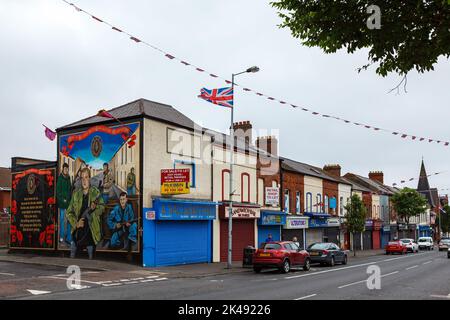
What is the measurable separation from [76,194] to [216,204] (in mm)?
7982

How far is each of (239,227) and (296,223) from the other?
8.57 metres

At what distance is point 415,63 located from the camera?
10.8 m

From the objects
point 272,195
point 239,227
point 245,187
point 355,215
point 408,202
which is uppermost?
point 245,187

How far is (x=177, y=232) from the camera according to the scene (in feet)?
85.2

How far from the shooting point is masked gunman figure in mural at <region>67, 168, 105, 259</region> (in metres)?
25.6

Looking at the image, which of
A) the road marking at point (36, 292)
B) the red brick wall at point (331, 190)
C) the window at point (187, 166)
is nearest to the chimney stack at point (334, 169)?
the red brick wall at point (331, 190)

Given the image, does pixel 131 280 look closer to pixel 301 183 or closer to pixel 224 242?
pixel 224 242

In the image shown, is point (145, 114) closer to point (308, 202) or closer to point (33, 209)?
point (33, 209)

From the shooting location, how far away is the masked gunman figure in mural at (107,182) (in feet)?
83.4

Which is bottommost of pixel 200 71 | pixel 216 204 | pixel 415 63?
pixel 216 204

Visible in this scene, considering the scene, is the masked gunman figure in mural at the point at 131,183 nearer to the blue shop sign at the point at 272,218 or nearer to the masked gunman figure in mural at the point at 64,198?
the masked gunman figure in mural at the point at 64,198

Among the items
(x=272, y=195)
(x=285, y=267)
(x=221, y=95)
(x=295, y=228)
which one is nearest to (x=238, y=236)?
(x=272, y=195)
